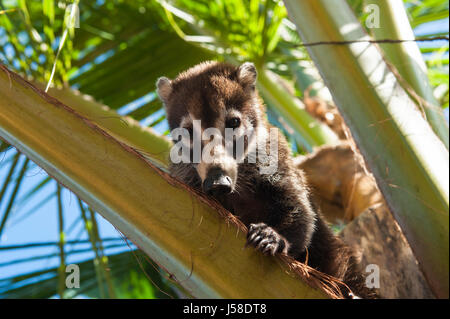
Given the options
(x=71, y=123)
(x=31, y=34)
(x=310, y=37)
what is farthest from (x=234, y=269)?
(x=31, y=34)

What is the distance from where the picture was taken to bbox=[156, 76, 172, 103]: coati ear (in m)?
3.43

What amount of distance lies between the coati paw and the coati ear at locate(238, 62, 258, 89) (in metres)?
1.37

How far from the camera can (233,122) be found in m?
3.10

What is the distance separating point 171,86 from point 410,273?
1974mm

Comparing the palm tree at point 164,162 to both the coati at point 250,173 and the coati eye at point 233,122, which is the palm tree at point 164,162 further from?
the coati eye at point 233,122

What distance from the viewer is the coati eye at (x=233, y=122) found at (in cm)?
308

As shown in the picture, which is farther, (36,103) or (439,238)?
(439,238)

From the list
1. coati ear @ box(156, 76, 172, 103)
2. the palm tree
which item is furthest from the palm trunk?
coati ear @ box(156, 76, 172, 103)

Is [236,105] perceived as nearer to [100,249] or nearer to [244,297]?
[100,249]

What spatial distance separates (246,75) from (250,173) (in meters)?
0.70

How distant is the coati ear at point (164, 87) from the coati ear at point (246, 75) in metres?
0.49

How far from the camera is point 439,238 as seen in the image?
8.06 ft

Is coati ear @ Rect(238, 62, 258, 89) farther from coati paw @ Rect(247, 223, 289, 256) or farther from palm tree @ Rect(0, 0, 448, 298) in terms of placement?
coati paw @ Rect(247, 223, 289, 256)

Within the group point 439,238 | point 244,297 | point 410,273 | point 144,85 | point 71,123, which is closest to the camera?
point 244,297
